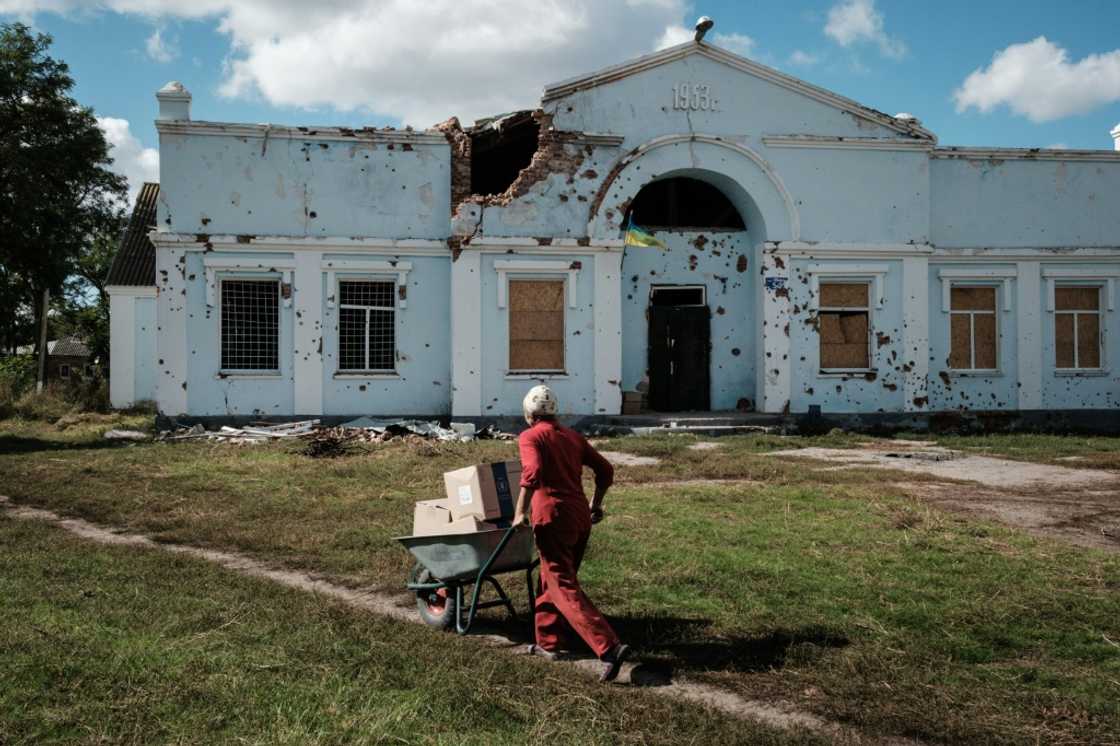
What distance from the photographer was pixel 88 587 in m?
6.04

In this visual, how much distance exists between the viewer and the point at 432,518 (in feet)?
18.9

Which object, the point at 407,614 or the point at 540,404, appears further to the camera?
the point at 407,614

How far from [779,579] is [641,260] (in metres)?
13.2

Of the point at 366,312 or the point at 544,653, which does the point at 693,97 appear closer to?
the point at 366,312

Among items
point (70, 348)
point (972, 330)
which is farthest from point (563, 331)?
point (70, 348)

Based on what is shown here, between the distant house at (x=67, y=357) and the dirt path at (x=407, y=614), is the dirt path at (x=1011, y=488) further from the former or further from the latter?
the distant house at (x=67, y=357)

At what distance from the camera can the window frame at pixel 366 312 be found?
701 inches

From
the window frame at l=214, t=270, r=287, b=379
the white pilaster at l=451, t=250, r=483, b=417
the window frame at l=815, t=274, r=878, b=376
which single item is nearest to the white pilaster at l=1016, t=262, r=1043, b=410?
the window frame at l=815, t=274, r=878, b=376

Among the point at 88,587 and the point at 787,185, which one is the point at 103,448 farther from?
the point at 787,185

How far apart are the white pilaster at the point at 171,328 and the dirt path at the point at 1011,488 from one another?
431 inches

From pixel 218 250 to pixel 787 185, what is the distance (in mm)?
11245

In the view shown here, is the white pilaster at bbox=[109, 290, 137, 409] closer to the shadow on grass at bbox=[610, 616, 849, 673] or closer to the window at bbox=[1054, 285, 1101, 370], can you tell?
the window at bbox=[1054, 285, 1101, 370]

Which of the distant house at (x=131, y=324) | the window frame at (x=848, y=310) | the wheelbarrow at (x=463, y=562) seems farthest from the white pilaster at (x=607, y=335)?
the distant house at (x=131, y=324)

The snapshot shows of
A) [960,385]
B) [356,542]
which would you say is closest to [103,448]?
[356,542]
